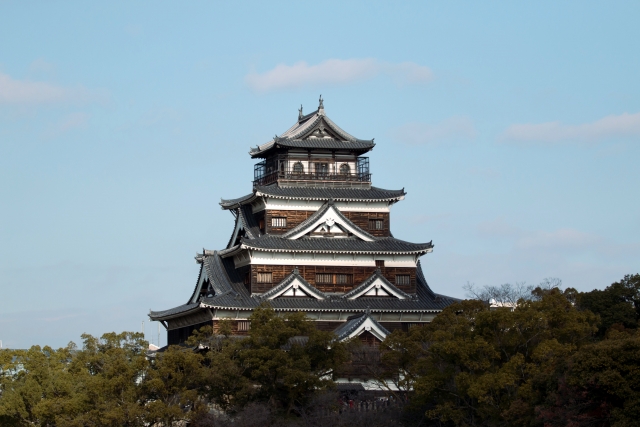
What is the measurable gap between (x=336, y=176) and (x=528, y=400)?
24739 millimetres

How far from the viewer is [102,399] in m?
35.9

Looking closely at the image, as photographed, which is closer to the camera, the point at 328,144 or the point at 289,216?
the point at 289,216

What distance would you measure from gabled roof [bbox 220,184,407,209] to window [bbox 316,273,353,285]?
3912 millimetres

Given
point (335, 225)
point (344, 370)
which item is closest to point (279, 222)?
point (335, 225)

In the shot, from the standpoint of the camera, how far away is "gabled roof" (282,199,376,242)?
49406 millimetres

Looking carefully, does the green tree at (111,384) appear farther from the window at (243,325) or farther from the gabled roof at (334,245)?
the gabled roof at (334,245)

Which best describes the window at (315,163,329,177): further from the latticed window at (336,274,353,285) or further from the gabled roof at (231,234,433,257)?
the latticed window at (336,274,353,285)

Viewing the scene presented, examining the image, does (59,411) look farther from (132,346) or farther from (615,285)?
(615,285)

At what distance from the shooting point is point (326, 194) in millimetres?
50750

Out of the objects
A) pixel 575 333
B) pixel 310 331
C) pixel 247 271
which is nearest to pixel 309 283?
pixel 247 271

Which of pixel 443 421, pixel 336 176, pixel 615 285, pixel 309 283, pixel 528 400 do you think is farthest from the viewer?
pixel 336 176

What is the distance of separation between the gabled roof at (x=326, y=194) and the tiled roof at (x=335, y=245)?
6.83 ft

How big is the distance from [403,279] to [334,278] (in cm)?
358

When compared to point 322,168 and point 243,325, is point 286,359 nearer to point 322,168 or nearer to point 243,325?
point 243,325
